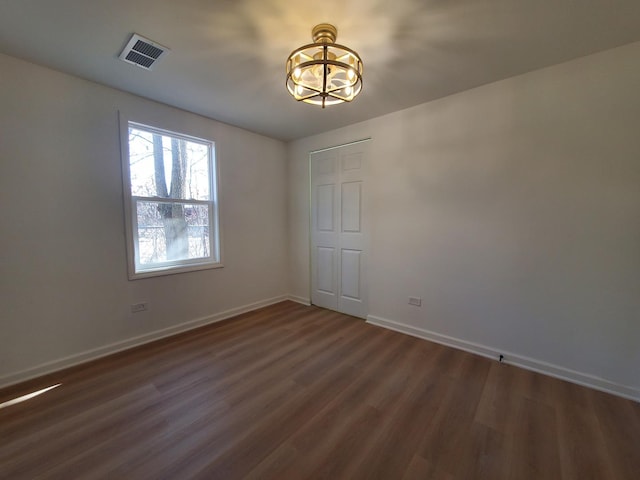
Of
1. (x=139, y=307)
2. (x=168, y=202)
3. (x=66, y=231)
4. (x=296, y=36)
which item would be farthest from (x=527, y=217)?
(x=66, y=231)

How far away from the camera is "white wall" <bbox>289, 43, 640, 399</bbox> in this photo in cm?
190

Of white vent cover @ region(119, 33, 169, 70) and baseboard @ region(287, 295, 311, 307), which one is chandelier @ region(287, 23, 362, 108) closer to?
white vent cover @ region(119, 33, 169, 70)

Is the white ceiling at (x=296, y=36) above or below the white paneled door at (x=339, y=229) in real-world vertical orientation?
above

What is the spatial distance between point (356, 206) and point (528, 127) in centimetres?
185

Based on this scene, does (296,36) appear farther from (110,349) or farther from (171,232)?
(110,349)

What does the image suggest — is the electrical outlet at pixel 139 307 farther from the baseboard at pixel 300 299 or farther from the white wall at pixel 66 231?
the baseboard at pixel 300 299

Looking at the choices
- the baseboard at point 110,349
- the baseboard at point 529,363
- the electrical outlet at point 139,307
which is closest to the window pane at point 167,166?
the electrical outlet at point 139,307

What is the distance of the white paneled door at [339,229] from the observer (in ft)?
10.9

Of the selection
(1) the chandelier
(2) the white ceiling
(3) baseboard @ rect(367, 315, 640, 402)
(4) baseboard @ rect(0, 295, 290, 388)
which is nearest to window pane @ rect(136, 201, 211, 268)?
(4) baseboard @ rect(0, 295, 290, 388)

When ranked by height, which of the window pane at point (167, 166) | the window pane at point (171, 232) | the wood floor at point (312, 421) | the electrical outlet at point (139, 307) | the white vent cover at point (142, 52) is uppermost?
the white vent cover at point (142, 52)

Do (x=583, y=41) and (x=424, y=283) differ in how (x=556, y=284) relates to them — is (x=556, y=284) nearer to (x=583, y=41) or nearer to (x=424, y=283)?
(x=424, y=283)

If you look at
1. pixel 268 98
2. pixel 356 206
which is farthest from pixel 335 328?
pixel 268 98

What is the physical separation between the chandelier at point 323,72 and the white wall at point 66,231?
1.88m

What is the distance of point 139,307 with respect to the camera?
2650 mm
